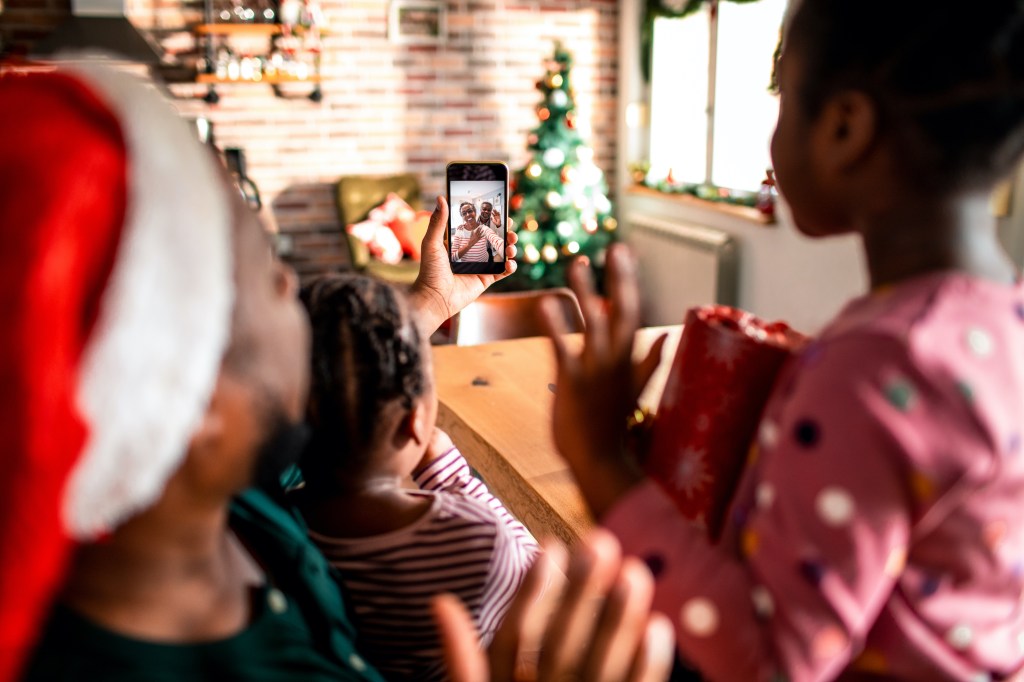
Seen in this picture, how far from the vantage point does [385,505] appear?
89 cm

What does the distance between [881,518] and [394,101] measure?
5.08 meters

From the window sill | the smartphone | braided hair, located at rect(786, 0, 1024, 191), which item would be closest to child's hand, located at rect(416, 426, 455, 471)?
the smartphone

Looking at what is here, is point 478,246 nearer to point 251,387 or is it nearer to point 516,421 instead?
point 516,421

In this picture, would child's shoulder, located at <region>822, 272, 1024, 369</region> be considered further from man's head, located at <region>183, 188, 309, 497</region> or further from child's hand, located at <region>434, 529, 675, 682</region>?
man's head, located at <region>183, 188, 309, 497</region>

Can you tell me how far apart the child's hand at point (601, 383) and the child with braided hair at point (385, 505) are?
0.22m

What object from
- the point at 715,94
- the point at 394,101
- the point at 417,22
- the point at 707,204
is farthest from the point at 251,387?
the point at 417,22

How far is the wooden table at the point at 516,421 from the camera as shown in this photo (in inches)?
53.8

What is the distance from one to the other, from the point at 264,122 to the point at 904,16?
16.1 ft

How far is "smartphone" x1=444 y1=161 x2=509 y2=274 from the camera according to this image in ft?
4.91

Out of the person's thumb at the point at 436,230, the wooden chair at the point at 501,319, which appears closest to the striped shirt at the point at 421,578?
the person's thumb at the point at 436,230

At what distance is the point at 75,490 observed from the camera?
0.45 meters

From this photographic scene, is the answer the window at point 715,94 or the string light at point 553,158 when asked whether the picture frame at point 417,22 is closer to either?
the string light at point 553,158

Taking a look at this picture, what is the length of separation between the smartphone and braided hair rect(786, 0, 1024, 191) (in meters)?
0.88

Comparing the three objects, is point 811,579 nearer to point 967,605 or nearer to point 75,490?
point 967,605
